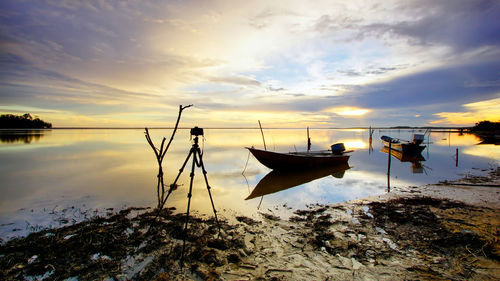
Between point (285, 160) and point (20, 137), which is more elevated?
point (20, 137)

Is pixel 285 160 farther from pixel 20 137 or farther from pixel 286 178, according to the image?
pixel 20 137

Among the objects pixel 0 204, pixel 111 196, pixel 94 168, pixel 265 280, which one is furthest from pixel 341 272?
pixel 94 168

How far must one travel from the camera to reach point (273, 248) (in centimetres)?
476

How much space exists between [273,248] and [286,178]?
9.55 m

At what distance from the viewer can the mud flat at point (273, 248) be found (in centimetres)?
375

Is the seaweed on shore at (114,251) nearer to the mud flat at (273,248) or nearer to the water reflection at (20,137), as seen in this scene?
the mud flat at (273,248)

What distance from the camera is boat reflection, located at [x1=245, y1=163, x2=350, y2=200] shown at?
1141cm

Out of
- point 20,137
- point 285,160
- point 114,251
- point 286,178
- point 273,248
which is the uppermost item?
point 20,137

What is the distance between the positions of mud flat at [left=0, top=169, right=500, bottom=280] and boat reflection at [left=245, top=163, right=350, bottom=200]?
4420 mm

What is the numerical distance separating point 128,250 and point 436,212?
29.8ft

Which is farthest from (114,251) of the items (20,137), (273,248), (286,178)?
(20,137)

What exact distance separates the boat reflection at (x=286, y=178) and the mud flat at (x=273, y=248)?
4.42 metres

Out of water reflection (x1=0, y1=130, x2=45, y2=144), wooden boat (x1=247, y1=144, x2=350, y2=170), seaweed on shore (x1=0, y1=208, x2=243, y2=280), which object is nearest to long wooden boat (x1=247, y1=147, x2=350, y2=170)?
wooden boat (x1=247, y1=144, x2=350, y2=170)

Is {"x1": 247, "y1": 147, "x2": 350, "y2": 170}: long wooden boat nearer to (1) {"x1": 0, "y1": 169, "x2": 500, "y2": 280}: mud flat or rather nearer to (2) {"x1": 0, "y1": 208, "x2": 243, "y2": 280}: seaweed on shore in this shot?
(1) {"x1": 0, "y1": 169, "x2": 500, "y2": 280}: mud flat
